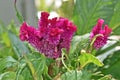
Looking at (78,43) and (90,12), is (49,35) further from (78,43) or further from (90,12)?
(90,12)

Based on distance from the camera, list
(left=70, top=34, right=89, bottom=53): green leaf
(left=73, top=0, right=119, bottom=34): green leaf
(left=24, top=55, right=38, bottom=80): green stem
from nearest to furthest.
Answer: (left=24, top=55, right=38, bottom=80): green stem, (left=70, top=34, right=89, bottom=53): green leaf, (left=73, top=0, right=119, bottom=34): green leaf

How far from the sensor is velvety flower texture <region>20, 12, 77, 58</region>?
19.5 inches

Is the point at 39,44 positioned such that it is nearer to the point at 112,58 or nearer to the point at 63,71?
the point at 63,71

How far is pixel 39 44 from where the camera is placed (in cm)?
50

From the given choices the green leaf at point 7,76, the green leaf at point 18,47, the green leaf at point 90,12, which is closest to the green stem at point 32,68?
the green leaf at point 7,76

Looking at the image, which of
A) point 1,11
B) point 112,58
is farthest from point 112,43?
point 1,11

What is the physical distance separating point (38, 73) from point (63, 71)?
2.8 inches

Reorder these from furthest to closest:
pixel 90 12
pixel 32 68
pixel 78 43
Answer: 1. pixel 90 12
2. pixel 78 43
3. pixel 32 68

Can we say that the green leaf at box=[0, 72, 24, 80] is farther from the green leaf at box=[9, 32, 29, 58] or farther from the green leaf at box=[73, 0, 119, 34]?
the green leaf at box=[73, 0, 119, 34]

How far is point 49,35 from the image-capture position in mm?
492

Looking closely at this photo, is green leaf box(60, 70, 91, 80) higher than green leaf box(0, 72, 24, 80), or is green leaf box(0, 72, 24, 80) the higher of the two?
green leaf box(0, 72, 24, 80)

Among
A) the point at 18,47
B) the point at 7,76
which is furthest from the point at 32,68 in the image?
the point at 18,47

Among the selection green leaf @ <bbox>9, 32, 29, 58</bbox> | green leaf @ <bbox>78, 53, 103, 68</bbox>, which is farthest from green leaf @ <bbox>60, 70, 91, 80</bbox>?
green leaf @ <bbox>9, 32, 29, 58</bbox>

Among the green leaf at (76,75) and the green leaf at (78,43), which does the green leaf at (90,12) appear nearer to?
the green leaf at (78,43)
